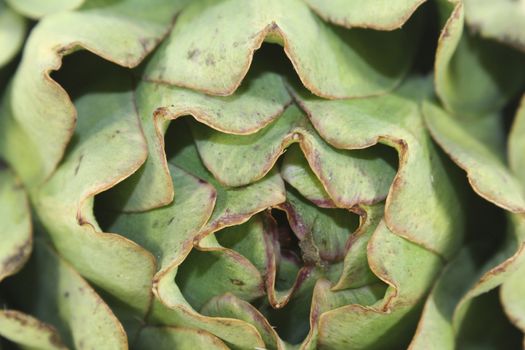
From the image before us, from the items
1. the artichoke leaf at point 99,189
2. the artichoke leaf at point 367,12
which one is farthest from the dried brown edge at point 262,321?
the artichoke leaf at point 367,12

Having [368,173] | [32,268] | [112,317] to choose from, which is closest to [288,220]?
[368,173]

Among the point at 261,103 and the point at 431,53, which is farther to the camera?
the point at 431,53

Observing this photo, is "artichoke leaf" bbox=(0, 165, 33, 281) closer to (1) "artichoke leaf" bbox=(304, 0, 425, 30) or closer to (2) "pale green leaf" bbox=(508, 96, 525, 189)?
(1) "artichoke leaf" bbox=(304, 0, 425, 30)

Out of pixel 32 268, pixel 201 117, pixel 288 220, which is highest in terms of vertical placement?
pixel 201 117

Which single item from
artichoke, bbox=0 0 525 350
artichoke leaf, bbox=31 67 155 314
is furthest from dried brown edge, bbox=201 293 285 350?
artichoke leaf, bbox=31 67 155 314

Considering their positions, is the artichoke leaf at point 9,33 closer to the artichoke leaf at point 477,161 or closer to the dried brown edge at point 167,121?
the dried brown edge at point 167,121

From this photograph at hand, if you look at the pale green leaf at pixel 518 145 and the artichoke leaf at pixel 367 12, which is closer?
the artichoke leaf at pixel 367 12

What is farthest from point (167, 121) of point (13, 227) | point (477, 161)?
point (477, 161)

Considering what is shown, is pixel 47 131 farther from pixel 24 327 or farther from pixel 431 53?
pixel 431 53

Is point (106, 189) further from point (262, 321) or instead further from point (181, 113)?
point (262, 321)
